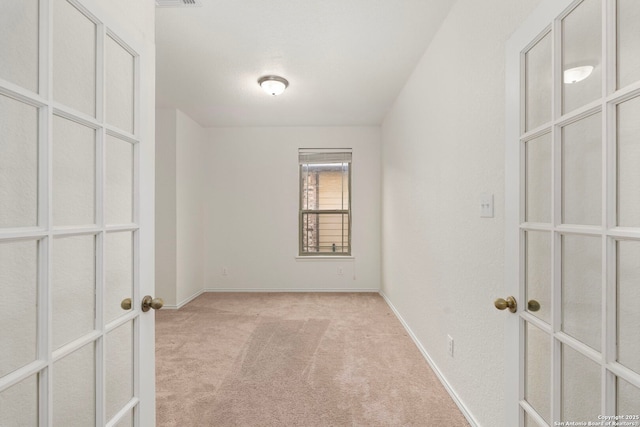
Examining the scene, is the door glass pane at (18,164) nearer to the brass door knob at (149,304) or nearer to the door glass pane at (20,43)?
the door glass pane at (20,43)

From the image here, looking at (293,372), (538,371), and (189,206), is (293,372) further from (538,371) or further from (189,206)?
(189,206)

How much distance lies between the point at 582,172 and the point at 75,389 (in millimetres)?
1568

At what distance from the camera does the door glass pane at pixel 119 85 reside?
105 cm

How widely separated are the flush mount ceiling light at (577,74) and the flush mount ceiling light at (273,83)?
2613mm

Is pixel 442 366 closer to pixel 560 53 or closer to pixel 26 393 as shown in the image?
pixel 560 53

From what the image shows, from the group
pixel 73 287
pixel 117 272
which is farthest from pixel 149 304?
pixel 73 287

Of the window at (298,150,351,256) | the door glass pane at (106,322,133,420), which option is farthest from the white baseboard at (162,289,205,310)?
the door glass pane at (106,322,133,420)

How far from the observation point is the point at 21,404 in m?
0.76

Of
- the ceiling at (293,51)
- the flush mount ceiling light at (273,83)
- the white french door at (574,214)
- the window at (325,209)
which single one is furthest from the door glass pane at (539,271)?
the window at (325,209)

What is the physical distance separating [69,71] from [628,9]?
4.72 feet

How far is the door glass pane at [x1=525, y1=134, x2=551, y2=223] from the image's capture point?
1.00 meters

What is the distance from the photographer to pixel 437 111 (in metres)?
2.35

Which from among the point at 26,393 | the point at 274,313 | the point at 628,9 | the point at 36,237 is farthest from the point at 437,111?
the point at 274,313

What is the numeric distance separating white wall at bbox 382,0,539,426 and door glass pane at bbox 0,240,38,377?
5.67 feet
